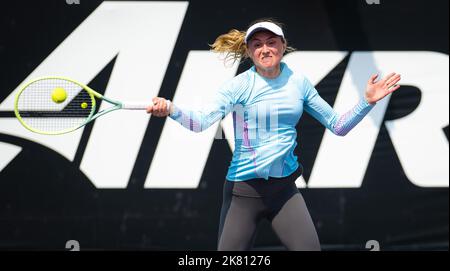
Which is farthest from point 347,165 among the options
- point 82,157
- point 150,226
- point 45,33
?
point 45,33

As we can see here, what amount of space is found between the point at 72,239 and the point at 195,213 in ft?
2.62

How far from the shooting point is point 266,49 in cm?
436

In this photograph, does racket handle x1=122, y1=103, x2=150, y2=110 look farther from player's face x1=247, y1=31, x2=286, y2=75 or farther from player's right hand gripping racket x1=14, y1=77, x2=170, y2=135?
player's right hand gripping racket x1=14, y1=77, x2=170, y2=135

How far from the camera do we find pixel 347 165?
562cm

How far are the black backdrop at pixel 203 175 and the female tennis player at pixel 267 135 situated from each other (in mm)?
1175

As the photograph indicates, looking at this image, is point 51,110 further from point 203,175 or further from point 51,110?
point 203,175

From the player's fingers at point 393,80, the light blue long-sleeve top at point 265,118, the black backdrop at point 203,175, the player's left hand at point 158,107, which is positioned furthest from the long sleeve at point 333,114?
the black backdrop at point 203,175

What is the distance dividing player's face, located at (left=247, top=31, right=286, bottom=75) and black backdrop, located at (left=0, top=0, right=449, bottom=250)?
3.72 feet

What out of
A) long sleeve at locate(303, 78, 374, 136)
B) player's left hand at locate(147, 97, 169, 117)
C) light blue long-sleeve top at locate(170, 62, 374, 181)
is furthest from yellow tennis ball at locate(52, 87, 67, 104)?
long sleeve at locate(303, 78, 374, 136)

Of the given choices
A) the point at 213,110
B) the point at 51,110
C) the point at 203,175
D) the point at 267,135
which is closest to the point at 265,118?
the point at 267,135

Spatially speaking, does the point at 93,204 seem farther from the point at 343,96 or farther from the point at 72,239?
the point at 343,96

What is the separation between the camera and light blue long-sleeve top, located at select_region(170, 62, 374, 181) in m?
4.32

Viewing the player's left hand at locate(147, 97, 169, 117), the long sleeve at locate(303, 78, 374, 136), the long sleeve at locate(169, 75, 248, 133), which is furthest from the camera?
the long sleeve at locate(303, 78, 374, 136)

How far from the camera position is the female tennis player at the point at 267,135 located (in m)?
4.25
